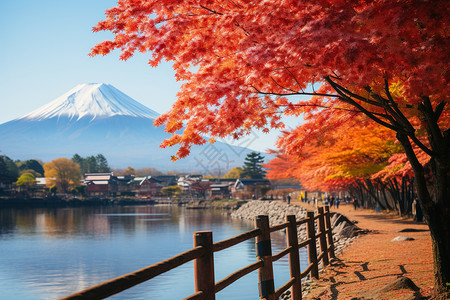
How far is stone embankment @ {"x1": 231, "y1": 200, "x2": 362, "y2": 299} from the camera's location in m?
18.2

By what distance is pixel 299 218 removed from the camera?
4303cm

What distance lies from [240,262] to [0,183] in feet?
282

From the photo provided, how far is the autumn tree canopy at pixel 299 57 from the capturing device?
5.39 meters

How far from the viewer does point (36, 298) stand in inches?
721

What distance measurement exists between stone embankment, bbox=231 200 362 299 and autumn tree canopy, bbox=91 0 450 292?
2.30 meters

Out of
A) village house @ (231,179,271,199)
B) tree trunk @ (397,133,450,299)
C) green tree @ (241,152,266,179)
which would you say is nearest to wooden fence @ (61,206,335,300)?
tree trunk @ (397,133,450,299)

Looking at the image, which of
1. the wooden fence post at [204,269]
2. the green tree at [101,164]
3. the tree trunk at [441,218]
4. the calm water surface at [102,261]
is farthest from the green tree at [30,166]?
the wooden fence post at [204,269]

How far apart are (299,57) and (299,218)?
127 ft

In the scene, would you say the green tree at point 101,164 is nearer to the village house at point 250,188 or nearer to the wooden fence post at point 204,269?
the village house at point 250,188

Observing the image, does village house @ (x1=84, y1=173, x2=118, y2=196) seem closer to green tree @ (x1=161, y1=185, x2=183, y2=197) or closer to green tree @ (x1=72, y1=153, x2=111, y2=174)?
green tree @ (x1=161, y1=185, x2=183, y2=197)

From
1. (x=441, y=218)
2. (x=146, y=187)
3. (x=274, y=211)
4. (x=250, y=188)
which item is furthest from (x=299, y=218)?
(x=146, y=187)

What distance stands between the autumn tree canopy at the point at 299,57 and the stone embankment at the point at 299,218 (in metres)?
2.30

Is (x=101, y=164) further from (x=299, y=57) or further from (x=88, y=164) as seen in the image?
(x=299, y=57)

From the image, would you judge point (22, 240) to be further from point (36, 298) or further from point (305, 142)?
point (305, 142)
